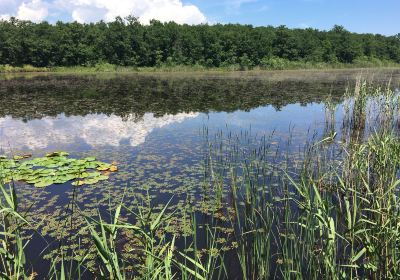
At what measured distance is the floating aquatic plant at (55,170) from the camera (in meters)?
8.09

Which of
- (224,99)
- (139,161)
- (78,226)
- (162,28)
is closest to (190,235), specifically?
(78,226)

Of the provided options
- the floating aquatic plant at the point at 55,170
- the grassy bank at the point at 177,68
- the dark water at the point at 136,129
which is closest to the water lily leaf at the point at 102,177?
the floating aquatic plant at the point at 55,170

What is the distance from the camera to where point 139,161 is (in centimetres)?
972

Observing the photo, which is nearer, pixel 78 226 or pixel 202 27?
pixel 78 226

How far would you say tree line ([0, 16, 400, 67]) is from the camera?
5647cm

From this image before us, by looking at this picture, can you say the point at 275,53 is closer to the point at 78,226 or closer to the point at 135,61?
the point at 135,61

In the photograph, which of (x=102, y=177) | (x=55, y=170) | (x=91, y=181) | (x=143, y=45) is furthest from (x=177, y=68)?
(x=91, y=181)

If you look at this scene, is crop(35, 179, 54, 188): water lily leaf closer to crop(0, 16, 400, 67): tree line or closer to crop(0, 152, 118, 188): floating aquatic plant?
crop(0, 152, 118, 188): floating aquatic plant

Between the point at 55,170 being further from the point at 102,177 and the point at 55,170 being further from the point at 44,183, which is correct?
the point at 102,177

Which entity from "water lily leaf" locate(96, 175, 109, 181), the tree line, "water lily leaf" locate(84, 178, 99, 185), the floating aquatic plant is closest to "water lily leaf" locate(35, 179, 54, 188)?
the floating aquatic plant

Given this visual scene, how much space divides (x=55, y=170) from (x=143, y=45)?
170ft

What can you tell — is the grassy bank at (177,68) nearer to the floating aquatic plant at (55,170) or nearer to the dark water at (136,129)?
the dark water at (136,129)

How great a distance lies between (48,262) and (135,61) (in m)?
55.2

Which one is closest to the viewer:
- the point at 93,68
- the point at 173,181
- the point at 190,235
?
the point at 190,235
